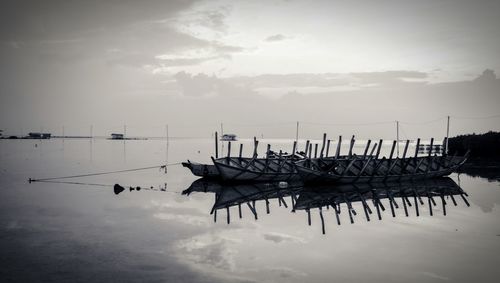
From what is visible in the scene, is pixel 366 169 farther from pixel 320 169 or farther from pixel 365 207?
pixel 365 207

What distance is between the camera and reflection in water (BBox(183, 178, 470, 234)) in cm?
2123

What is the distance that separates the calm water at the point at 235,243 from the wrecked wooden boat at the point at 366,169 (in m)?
6.36

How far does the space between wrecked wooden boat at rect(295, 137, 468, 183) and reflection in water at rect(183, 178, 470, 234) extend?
0.74 metres

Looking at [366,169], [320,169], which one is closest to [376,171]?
[366,169]

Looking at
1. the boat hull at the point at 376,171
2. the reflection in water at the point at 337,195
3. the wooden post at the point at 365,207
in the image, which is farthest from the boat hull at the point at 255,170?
the wooden post at the point at 365,207

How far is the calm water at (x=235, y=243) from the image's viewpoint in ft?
35.4

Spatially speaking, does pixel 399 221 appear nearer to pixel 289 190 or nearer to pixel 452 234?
pixel 452 234

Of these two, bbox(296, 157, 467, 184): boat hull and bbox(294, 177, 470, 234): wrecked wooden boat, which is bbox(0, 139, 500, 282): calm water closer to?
bbox(294, 177, 470, 234): wrecked wooden boat

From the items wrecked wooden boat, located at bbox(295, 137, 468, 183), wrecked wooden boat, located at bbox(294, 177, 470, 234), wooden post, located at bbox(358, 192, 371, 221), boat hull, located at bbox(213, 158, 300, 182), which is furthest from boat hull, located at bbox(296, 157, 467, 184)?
wooden post, located at bbox(358, 192, 371, 221)

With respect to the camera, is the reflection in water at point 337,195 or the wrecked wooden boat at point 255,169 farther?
the wrecked wooden boat at point 255,169

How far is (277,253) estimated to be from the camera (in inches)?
506

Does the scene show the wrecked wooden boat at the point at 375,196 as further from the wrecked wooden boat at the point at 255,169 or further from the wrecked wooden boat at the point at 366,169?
the wrecked wooden boat at the point at 255,169

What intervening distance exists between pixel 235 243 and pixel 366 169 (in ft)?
69.6

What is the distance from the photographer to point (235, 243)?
14125 mm
